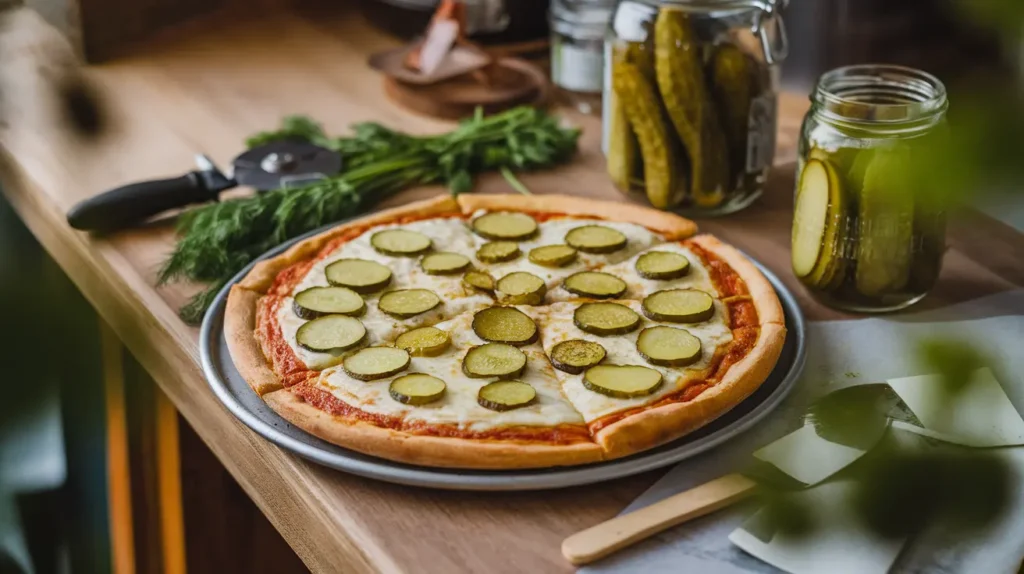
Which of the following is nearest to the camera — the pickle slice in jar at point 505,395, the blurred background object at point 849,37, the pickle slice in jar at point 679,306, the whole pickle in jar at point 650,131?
the pickle slice in jar at point 505,395

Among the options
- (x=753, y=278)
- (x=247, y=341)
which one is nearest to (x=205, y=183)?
(x=247, y=341)

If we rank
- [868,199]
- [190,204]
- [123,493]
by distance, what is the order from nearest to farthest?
[868,199]
[190,204]
[123,493]

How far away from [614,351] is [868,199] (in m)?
0.42

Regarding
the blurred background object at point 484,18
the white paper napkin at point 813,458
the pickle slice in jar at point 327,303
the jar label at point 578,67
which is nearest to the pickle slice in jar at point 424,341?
the pickle slice in jar at point 327,303

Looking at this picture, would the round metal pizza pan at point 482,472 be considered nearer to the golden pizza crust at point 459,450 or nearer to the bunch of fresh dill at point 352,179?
the golden pizza crust at point 459,450

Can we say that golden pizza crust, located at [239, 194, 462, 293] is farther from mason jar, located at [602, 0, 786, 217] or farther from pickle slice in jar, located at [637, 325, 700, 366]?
pickle slice in jar, located at [637, 325, 700, 366]

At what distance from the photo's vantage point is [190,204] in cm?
199

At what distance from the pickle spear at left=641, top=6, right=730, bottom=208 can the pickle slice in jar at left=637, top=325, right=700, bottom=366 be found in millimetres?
465

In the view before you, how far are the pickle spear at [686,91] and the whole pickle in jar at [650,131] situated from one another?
2 centimetres

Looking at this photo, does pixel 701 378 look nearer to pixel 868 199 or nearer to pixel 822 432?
pixel 868 199

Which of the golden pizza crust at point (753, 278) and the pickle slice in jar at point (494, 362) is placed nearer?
the pickle slice in jar at point (494, 362)

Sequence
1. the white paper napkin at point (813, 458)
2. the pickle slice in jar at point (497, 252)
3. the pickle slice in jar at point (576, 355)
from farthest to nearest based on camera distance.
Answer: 1. the pickle slice in jar at point (497, 252)
2. the pickle slice in jar at point (576, 355)
3. the white paper napkin at point (813, 458)

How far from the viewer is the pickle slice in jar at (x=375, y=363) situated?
1415 mm

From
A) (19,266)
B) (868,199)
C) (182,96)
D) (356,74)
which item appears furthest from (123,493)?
(19,266)
